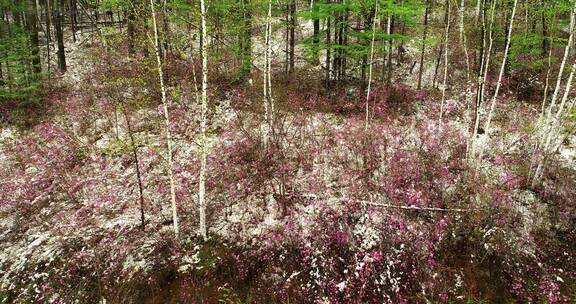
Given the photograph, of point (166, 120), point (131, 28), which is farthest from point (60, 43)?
point (166, 120)

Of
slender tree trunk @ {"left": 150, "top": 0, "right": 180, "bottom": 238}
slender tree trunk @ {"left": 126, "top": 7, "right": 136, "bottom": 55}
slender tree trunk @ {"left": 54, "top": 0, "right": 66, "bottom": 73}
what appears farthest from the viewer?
slender tree trunk @ {"left": 54, "top": 0, "right": 66, "bottom": 73}

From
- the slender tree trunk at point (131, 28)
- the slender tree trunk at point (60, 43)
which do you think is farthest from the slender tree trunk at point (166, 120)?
the slender tree trunk at point (60, 43)

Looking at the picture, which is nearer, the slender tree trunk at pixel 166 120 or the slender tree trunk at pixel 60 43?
the slender tree trunk at pixel 166 120

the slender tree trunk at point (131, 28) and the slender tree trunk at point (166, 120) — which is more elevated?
the slender tree trunk at point (131, 28)

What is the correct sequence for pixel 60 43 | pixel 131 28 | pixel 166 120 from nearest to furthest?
pixel 166 120, pixel 131 28, pixel 60 43

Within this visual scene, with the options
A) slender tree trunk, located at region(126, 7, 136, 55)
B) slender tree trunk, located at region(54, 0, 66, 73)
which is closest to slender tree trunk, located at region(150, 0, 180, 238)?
slender tree trunk, located at region(126, 7, 136, 55)

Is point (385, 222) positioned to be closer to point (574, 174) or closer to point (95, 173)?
point (574, 174)

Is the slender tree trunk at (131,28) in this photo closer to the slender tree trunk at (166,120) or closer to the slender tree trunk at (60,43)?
the slender tree trunk at (166,120)

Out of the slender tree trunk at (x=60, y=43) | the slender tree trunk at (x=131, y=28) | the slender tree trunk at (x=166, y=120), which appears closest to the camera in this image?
the slender tree trunk at (x=166, y=120)

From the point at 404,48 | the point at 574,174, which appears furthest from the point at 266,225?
the point at 404,48

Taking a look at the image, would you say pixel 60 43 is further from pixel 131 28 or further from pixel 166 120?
pixel 166 120

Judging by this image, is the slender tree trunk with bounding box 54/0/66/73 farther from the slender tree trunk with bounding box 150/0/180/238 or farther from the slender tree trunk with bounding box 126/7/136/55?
the slender tree trunk with bounding box 150/0/180/238

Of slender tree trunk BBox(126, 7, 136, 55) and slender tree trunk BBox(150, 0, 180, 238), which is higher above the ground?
slender tree trunk BBox(126, 7, 136, 55)
